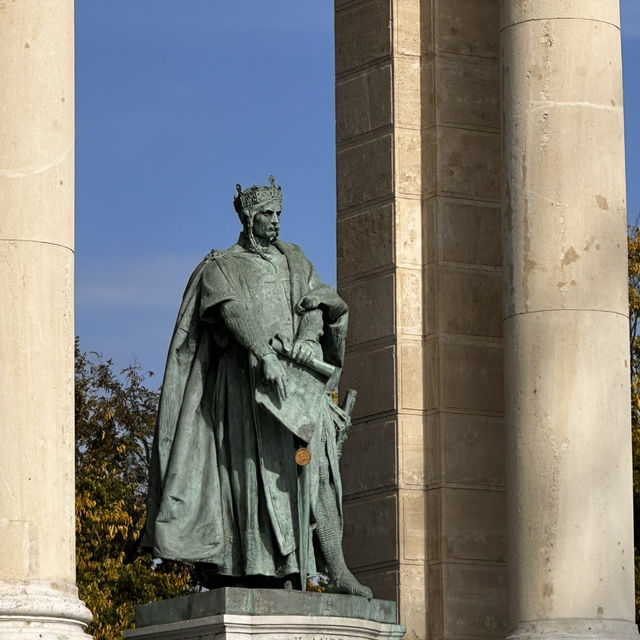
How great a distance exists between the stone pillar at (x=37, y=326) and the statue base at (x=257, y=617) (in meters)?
0.74

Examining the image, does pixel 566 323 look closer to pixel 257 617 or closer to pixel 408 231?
pixel 408 231

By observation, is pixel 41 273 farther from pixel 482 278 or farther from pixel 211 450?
pixel 482 278

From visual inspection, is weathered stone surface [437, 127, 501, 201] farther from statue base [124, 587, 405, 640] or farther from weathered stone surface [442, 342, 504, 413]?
statue base [124, 587, 405, 640]

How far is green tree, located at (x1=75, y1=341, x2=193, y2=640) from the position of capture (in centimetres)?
3591

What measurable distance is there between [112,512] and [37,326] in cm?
2136

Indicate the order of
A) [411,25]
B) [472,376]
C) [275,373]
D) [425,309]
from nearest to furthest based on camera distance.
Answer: [275,373] < [472,376] < [425,309] < [411,25]

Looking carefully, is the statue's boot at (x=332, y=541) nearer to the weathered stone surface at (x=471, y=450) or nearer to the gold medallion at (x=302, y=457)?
the gold medallion at (x=302, y=457)

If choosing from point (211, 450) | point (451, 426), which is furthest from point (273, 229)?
point (451, 426)

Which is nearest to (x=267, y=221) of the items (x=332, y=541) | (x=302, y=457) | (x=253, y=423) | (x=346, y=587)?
(x=253, y=423)

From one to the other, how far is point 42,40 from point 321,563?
509 cm

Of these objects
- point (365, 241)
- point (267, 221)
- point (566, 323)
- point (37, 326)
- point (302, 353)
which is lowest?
point (302, 353)

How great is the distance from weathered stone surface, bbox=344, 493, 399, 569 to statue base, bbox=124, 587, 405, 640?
2819 mm

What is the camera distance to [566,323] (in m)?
18.6

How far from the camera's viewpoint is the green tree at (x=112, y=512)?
35.9 meters
